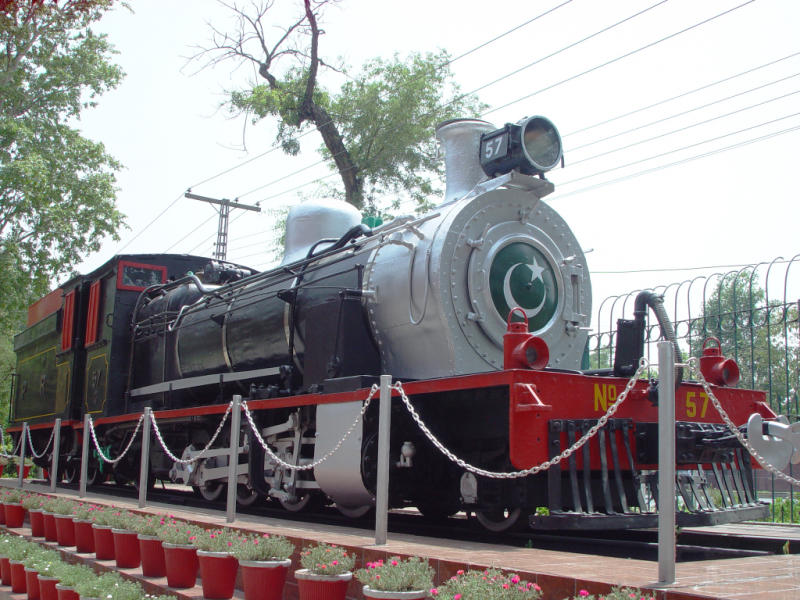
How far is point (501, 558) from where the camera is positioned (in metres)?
3.97

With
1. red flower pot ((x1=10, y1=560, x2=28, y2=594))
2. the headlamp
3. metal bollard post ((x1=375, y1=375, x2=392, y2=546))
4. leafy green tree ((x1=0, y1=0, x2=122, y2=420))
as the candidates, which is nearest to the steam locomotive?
the headlamp

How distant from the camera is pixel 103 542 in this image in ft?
22.1

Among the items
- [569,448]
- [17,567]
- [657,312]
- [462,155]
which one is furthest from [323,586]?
[17,567]

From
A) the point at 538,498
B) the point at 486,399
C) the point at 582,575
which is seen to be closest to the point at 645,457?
the point at 538,498

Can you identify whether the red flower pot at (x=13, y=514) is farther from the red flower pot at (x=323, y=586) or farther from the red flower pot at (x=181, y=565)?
the red flower pot at (x=323, y=586)

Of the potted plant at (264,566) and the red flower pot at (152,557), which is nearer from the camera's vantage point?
the potted plant at (264,566)

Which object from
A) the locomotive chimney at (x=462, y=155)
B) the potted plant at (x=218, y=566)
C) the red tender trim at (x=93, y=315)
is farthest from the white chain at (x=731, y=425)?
the red tender trim at (x=93, y=315)

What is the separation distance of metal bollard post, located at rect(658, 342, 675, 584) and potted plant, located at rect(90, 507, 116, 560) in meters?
5.01

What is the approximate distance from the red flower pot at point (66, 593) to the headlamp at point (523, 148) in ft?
14.8

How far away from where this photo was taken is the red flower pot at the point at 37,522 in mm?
8312

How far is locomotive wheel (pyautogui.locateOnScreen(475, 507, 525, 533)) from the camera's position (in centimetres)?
577

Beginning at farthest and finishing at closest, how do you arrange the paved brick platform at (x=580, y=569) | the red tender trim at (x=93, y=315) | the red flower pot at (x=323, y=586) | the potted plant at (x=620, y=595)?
the red tender trim at (x=93, y=315)
the red flower pot at (x=323, y=586)
the paved brick platform at (x=580, y=569)
the potted plant at (x=620, y=595)

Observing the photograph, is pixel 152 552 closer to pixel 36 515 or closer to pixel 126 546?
pixel 126 546

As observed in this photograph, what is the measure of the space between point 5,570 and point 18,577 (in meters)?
0.58
